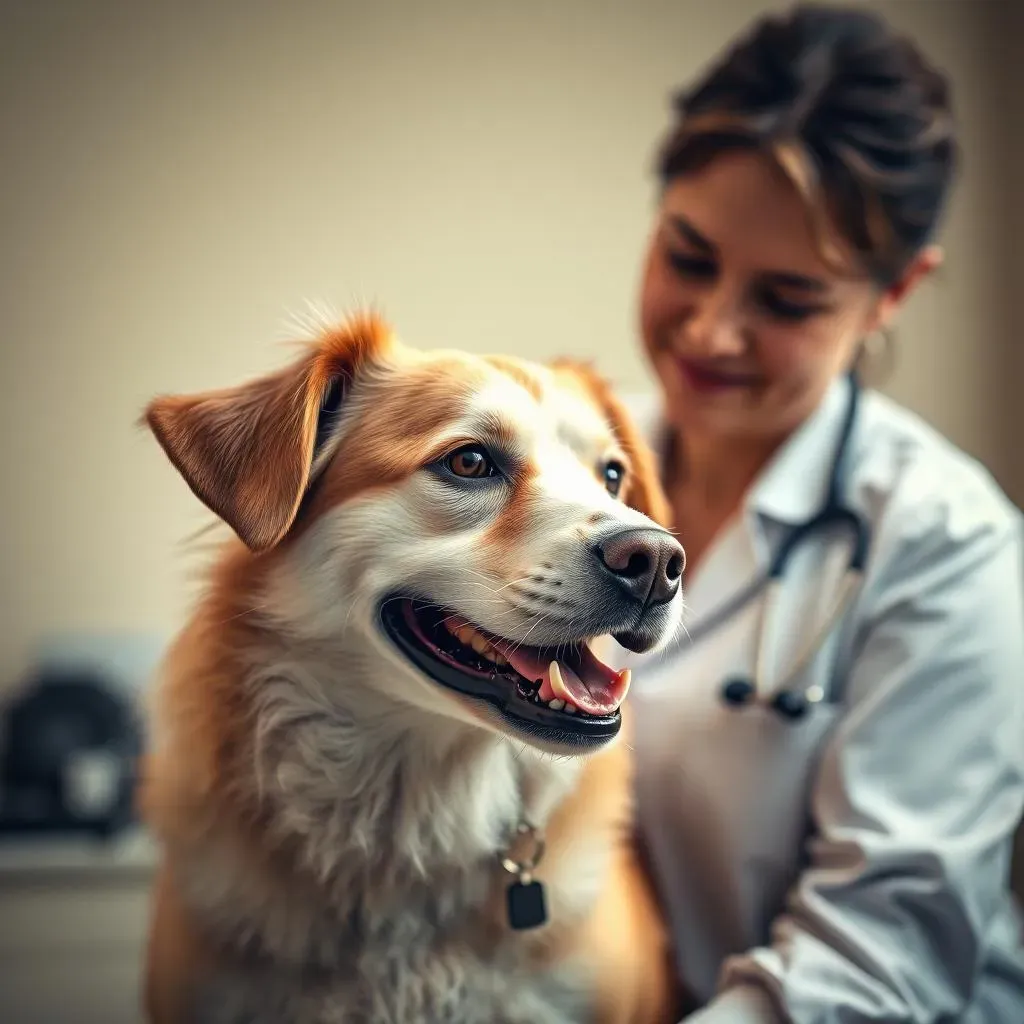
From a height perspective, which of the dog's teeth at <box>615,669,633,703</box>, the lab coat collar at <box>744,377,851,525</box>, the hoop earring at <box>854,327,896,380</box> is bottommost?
the dog's teeth at <box>615,669,633,703</box>

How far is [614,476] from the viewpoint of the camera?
3.13 feet

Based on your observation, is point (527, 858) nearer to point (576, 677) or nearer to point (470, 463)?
point (576, 677)

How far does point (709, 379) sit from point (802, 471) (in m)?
0.20

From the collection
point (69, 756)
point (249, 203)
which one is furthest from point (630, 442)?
point (69, 756)

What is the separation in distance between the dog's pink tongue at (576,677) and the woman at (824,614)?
17.2 inches

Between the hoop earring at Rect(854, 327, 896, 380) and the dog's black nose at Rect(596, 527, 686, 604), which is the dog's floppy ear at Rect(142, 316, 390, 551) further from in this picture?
the hoop earring at Rect(854, 327, 896, 380)

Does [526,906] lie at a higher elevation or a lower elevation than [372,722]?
lower

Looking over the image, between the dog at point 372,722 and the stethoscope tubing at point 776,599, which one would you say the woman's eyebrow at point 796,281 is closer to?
the stethoscope tubing at point 776,599

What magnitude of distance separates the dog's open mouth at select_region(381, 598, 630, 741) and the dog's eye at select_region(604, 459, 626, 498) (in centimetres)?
22

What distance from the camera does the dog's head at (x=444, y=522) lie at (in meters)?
0.73

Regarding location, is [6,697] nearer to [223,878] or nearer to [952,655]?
[223,878]

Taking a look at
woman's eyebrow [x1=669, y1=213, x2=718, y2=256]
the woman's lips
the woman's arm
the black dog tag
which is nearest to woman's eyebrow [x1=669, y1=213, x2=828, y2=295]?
woman's eyebrow [x1=669, y1=213, x2=718, y2=256]

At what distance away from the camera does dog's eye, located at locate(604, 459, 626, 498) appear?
94cm

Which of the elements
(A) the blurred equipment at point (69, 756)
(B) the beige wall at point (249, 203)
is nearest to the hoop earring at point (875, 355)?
(B) the beige wall at point (249, 203)
